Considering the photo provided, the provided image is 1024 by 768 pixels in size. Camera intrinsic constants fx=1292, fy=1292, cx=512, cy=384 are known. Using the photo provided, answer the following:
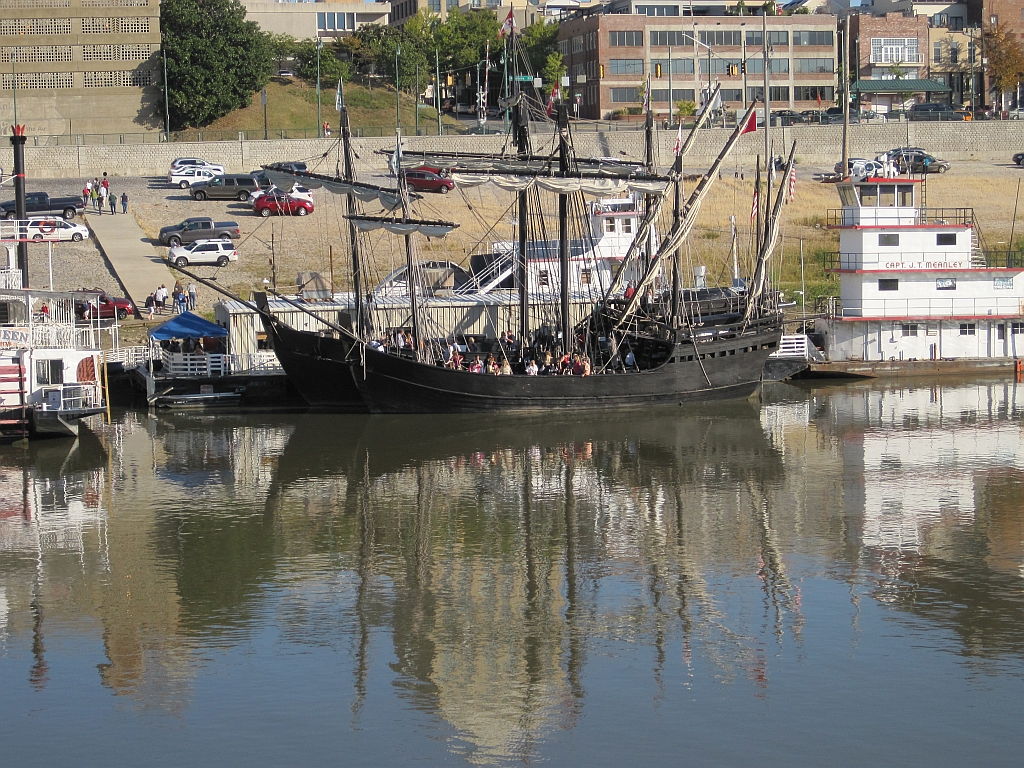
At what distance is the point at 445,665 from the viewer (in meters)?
19.1

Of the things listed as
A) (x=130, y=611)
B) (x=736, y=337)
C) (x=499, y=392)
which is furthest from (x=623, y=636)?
(x=736, y=337)

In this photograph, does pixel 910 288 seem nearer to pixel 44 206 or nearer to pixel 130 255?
pixel 130 255

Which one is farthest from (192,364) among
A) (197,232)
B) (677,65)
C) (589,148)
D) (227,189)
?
(677,65)

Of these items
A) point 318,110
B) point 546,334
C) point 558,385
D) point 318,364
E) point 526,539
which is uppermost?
point 318,110

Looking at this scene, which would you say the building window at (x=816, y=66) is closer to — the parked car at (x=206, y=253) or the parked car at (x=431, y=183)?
the parked car at (x=431, y=183)

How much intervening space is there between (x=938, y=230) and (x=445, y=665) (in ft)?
97.5

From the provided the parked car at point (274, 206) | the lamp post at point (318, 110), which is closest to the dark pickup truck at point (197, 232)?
the parked car at point (274, 206)

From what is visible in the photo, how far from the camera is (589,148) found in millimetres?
76375

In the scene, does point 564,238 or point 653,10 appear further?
point 653,10

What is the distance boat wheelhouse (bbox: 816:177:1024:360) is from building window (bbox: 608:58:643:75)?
5554cm

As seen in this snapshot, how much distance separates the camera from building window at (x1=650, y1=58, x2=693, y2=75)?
313 feet

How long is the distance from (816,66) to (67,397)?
76.7m

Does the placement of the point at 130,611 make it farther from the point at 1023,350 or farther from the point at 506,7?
the point at 506,7

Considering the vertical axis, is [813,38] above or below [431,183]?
above
